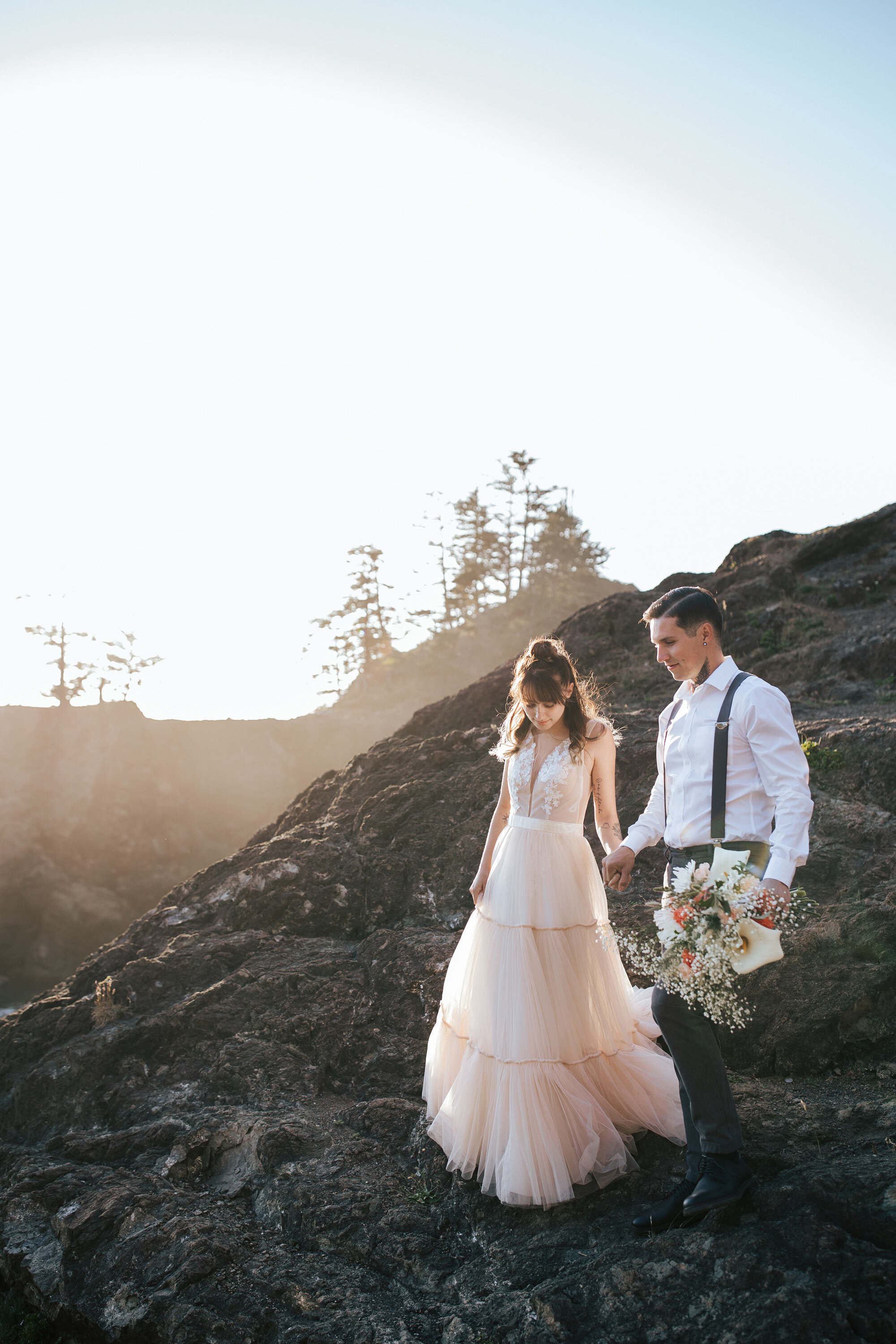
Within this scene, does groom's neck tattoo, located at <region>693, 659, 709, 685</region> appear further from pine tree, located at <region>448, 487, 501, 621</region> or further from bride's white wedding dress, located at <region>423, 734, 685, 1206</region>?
pine tree, located at <region>448, 487, 501, 621</region>

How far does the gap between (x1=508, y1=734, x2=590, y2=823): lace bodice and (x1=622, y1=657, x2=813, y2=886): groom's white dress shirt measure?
88 cm

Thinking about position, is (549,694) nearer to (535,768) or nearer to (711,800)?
(535,768)

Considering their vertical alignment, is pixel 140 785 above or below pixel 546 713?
below

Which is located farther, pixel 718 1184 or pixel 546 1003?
pixel 546 1003

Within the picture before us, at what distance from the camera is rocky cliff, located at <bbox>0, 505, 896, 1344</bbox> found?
288 centimetres

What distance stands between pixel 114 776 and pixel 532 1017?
30.8m

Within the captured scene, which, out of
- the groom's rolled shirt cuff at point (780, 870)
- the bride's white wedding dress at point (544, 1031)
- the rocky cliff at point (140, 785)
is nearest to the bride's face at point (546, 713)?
the bride's white wedding dress at point (544, 1031)

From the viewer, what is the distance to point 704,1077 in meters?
2.98

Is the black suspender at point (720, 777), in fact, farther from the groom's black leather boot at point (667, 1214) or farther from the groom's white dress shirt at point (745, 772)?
the groom's black leather boot at point (667, 1214)

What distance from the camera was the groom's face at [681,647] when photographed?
3164 millimetres

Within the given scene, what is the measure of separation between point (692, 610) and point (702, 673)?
0.83 ft

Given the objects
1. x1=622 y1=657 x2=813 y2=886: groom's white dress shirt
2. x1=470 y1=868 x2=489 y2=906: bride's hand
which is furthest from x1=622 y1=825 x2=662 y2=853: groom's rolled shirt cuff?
x1=470 y1=868 x2=489 y2=906: bride's hand

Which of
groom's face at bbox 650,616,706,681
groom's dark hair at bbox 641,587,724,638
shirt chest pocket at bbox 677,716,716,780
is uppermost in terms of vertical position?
groom's dark hair at bbox 641,587,724,638

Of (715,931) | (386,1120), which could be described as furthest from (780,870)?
(386,1120)
